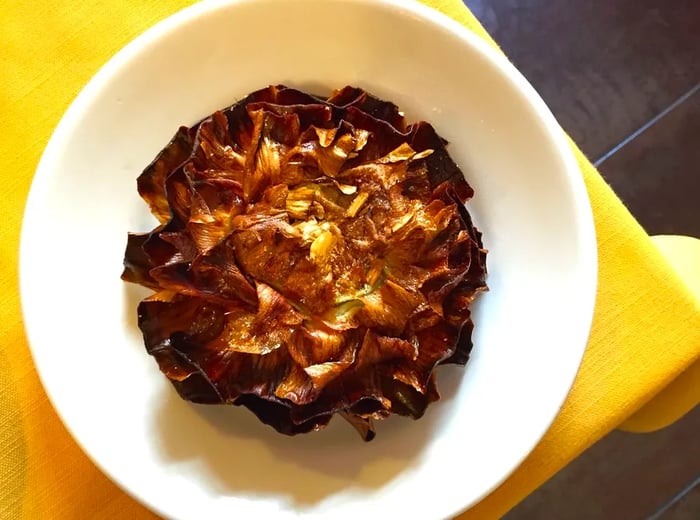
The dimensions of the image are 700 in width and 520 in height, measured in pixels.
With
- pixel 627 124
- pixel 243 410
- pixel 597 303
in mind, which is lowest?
pixel 627 124

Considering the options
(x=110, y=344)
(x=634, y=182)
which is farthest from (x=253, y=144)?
(x=634, y=182)

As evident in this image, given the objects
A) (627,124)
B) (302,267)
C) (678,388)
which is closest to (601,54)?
(627,124)

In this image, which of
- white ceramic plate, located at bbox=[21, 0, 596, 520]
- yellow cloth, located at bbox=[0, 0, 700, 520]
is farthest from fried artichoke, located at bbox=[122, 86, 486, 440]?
yellow cloth, located at bbox=[0, 0, 700, 520]

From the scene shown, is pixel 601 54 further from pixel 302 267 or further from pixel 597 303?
pixel 302 267

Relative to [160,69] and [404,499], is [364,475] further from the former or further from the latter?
[160,69]

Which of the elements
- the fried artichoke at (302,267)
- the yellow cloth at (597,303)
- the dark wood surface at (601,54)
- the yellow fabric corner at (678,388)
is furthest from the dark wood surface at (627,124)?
the fried artichoke at (302,267)

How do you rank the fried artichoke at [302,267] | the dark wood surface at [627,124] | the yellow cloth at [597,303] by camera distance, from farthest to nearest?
the dark wood surface at [627,124] → the yellow cloth at [597,303] → the fried artichoke at [302,267]

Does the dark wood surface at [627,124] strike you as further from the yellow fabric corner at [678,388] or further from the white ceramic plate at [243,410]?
the white ceramic plate at [243,410]

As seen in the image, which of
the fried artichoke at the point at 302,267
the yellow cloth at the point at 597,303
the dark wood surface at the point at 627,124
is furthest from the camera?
the dark wood surface at the point at 627,124
